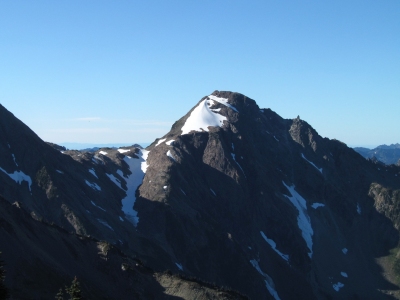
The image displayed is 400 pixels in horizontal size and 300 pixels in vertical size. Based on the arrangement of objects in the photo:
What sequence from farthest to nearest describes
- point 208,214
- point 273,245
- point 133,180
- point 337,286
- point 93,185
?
point 273,245 → point 337,286 → point 133,180 → point 208,214 → point 93,185

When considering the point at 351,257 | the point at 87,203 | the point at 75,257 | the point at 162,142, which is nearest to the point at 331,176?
the point at 351,257

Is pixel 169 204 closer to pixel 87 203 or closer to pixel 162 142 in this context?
pixel 87 203

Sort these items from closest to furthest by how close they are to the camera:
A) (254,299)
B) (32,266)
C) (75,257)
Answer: (32,266), (75,257), (254,299)

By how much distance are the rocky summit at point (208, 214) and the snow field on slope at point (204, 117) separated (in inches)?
31.0

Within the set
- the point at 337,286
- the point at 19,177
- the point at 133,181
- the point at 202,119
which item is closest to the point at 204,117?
the point at 202,119

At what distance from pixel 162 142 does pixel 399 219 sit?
269 feet

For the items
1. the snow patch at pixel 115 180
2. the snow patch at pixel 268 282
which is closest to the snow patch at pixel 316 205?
the snow patch at pixel 268 282

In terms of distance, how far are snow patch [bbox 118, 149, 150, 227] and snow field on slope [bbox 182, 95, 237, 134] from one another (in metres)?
17.2

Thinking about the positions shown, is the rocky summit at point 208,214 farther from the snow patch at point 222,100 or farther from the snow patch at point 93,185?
the snow patch at point 93,185

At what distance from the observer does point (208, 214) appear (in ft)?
405

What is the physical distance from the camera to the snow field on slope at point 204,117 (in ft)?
504

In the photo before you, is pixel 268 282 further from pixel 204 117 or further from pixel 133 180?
pixel 204 117

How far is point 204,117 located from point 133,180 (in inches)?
1624

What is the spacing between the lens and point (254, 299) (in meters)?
106
